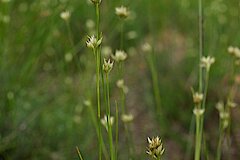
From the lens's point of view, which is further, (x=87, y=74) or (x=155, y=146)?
(x=87, y=74)

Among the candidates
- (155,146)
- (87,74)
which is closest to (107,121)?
(155,146)

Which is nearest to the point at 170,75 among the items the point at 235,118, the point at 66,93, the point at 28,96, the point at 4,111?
the point at 235,118

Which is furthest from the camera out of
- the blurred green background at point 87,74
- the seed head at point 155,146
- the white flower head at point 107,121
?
the blurred green background at point 87,74

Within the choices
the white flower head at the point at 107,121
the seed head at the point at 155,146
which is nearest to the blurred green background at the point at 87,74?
the white flower head at the point at 107,121

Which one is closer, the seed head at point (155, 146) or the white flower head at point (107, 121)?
the seed head at point (155, 146)

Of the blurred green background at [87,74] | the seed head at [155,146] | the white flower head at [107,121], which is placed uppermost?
the blurred green background at [87,74]

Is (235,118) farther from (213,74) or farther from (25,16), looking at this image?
(25,16)

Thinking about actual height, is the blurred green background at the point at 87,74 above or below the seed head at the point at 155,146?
above

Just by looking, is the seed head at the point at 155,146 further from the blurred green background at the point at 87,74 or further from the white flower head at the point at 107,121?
the blurred green background at the point at 87,74

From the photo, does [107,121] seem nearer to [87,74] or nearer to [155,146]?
[155,146]
